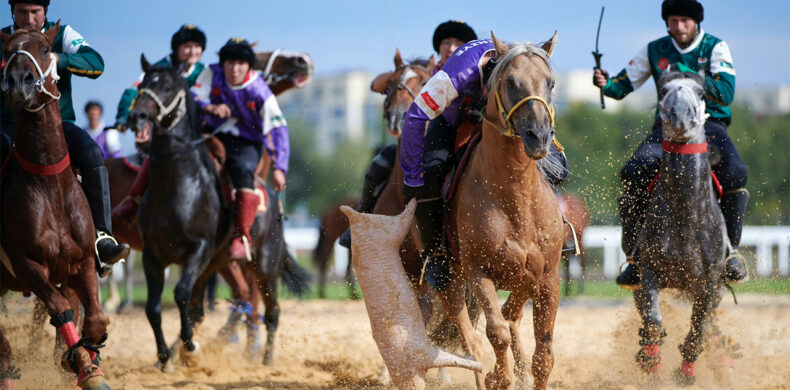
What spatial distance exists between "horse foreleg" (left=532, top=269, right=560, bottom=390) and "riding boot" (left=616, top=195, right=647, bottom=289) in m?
1.87

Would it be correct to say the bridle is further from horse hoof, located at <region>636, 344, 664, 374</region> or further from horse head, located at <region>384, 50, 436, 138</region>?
horse hoof, located at <region>636, 344, 664, 374</region>

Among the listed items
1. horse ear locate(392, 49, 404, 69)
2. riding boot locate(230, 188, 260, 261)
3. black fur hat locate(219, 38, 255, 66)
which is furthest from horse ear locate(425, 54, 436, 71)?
riding boot locate(230, 188, 260, 261)

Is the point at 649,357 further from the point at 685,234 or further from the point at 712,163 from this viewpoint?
the point at 712,163

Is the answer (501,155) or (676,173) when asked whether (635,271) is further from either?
(501,155)

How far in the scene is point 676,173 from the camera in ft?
21.6

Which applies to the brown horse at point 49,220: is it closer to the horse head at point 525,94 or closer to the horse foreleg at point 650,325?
the horse head at point 525,94

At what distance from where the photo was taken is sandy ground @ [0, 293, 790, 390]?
706cm

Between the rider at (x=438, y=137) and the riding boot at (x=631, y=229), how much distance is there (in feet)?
5.20

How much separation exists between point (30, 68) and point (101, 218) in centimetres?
114

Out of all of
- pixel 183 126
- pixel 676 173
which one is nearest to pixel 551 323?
pixel 676 173

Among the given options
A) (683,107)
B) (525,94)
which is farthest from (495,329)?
(683,107)

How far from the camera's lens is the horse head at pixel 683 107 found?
639cm

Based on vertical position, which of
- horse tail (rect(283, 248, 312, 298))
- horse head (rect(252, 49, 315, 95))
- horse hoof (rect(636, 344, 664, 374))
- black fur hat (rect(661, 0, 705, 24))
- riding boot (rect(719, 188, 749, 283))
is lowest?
horse tail (rect(283, 248, 312, 298))

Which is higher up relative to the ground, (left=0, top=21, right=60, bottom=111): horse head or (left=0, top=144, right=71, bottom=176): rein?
(left=0, top=21, right=60, bottom=111): horse head
